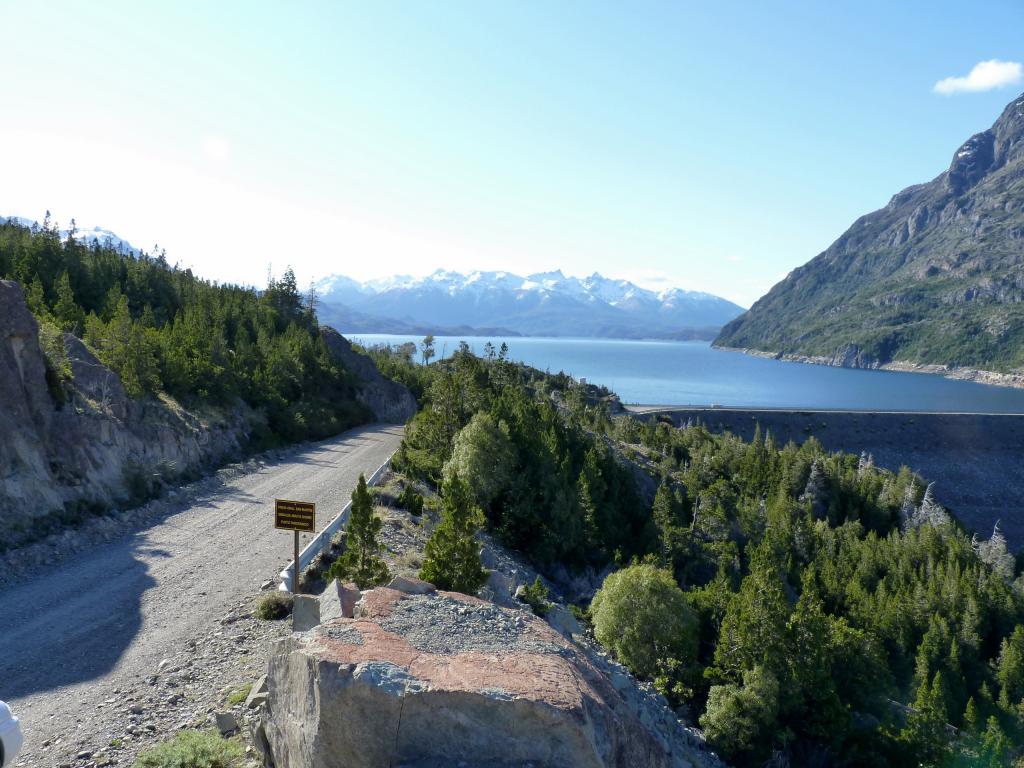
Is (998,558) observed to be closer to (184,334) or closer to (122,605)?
(122,605)

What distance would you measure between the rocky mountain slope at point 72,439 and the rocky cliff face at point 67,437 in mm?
32

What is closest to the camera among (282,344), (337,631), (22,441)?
(337,631)

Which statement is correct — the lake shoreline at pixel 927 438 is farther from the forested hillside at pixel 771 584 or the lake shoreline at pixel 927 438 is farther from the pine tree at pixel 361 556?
the pine tree at pixel 361 556

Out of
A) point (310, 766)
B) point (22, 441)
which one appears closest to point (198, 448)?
point (22, 441)

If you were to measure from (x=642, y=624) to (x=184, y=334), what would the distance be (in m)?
33.4

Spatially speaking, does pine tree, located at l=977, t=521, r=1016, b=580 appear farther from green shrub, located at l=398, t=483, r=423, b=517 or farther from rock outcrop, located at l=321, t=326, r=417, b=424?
rock outcrop, located at l=321, t=326, r=417, b=424

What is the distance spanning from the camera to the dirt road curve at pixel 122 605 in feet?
34.7

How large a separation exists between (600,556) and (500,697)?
26.9m

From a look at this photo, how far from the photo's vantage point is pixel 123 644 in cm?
1235

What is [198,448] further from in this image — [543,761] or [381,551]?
[543,761]

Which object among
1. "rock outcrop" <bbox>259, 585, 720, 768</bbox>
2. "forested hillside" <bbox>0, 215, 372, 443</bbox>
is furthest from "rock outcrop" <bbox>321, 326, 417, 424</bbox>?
"rock outcrop" <bbox>259, 585, 720, 768</bbox>

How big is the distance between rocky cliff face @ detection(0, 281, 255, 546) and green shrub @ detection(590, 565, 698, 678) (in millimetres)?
17372

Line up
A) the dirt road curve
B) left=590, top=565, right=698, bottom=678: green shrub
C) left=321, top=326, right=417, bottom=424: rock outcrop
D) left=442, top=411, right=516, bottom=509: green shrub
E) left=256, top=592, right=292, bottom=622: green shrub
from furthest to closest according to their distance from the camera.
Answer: left=321, top=326, right=417, bottom=424: rock outcrop → left=442, top=411, right=516, bottom=509: green shrub → left=590, top=565, right=698, bottom=678: green shrub → left=256, top=592, right=292, bottom=622: green shrub → the dirt road curve

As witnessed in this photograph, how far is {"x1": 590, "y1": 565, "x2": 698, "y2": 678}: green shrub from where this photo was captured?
74.6 ft
